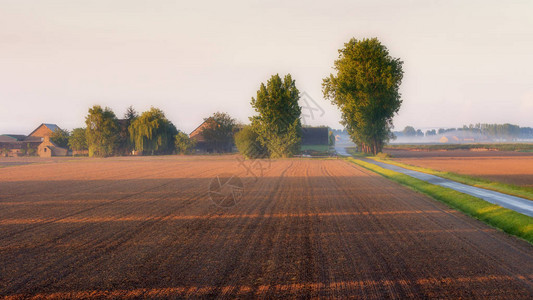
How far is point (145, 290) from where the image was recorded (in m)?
6.00

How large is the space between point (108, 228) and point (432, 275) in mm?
9492

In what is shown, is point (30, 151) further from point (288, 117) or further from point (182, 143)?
point (288, 117)

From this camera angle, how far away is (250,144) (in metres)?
67.9

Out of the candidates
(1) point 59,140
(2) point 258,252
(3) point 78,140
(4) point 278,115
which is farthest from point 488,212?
(1) point 59,140

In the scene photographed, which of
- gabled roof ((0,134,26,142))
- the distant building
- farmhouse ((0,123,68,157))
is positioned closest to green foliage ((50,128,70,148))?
farmhouse ((0,123,68,157))

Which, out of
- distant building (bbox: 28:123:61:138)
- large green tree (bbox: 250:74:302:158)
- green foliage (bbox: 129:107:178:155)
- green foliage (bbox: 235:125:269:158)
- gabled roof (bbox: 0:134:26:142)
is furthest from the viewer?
gabled roof (bbox: 0:134:26:142)

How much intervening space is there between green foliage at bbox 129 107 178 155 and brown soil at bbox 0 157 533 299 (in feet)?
225

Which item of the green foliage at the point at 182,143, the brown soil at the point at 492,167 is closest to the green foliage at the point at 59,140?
the green foliage at the point at 182,143

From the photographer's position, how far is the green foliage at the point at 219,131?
3634 inches

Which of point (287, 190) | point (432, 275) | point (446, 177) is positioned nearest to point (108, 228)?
point (432, 275)

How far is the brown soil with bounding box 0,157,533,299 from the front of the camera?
6078 millimetres

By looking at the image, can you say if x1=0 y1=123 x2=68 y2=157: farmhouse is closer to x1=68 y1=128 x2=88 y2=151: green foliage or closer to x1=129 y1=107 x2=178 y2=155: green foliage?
x1=68 y1=128 x2=88 y2=151: green foliage

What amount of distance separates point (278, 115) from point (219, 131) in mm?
31093

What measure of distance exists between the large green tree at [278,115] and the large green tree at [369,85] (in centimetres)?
976
